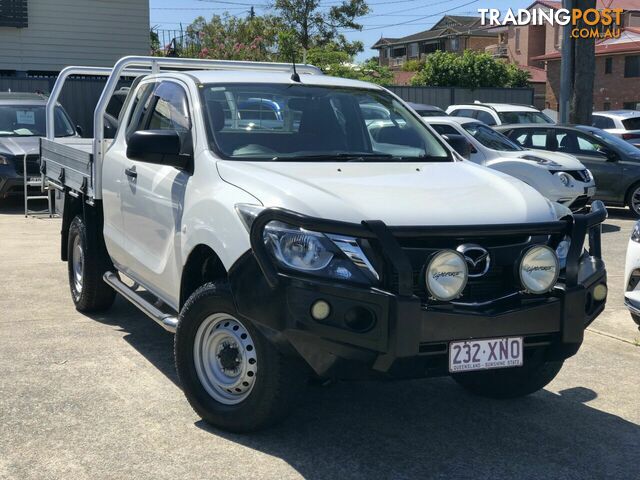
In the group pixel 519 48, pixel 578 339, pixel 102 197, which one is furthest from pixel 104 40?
pixel 519 48

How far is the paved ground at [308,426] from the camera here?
4.07 m

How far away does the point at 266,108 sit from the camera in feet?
17.3

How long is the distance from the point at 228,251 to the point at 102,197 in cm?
246

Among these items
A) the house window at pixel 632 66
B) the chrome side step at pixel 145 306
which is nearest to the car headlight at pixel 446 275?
the chrome side step at pixel 145 306

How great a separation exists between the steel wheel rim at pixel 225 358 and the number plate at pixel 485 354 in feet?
3.11

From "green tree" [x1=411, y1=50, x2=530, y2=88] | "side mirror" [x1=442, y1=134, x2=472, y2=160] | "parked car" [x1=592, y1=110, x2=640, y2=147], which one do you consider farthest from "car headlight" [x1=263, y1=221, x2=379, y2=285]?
"green tree" [x1=411, y1=50, x2=530, y2=88]

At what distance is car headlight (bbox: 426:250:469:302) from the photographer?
12.5ft

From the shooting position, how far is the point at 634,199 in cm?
1414

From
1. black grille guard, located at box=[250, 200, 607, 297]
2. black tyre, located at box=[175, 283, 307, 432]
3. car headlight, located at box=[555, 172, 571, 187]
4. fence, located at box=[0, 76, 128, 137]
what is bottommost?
black tyre, located at box=[175, 283, 307, 432]

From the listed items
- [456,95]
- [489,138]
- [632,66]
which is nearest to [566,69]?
[489,138]

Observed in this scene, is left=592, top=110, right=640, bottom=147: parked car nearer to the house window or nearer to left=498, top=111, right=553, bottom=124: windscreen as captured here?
left=498, top=111, right=553, bottom=124: windscreen

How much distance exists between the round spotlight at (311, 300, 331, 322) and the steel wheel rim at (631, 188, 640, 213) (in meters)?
11.6

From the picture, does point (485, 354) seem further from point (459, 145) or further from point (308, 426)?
point (459, 145)

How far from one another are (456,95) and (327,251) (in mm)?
25240
